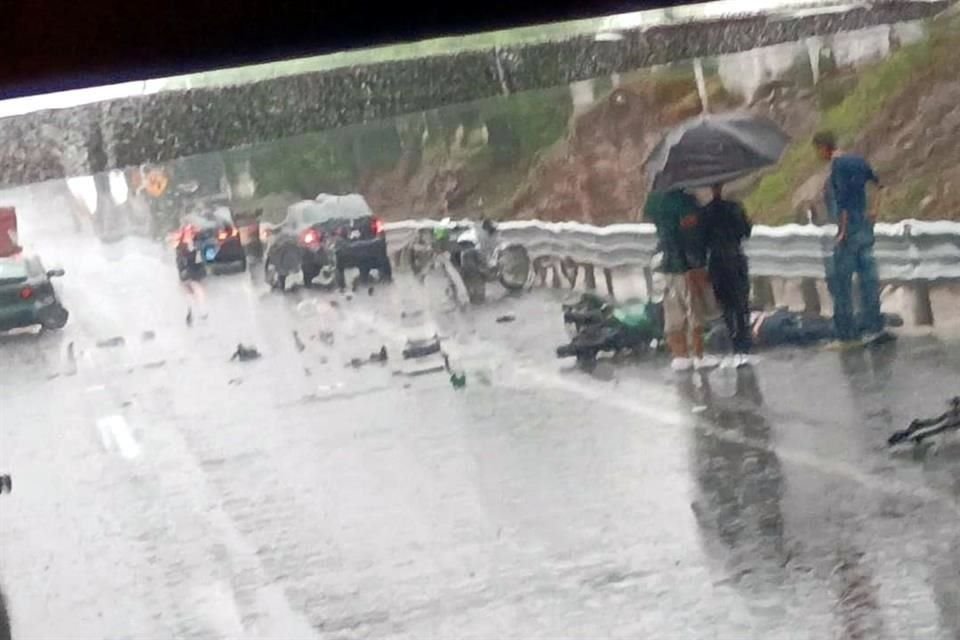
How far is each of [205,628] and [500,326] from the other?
0.45 metres


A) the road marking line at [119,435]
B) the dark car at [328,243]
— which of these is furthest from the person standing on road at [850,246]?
the road marking line at [119,435]

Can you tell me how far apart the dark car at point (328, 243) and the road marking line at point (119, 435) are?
22cm

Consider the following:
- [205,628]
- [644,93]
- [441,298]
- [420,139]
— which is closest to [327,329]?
[441,298]

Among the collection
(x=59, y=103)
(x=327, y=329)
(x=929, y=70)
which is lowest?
(x=327, y=329)

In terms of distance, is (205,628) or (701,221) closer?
(205,628)

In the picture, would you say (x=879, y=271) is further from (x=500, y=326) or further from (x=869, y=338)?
(x=500, y=326)

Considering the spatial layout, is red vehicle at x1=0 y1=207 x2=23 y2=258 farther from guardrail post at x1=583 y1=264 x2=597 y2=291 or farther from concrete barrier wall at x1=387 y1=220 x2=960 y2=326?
guardrail post at x1=583 y1=264 x2=597 y2=291

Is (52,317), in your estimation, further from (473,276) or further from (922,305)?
(922,305)

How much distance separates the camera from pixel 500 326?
4.64ft

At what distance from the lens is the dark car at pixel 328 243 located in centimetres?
138

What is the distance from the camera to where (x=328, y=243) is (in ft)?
4.54

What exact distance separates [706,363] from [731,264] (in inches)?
4.6

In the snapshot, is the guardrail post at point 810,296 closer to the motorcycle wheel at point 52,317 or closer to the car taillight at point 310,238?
the car taillight at point 310,238

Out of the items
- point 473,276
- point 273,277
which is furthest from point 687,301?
point 273,277
